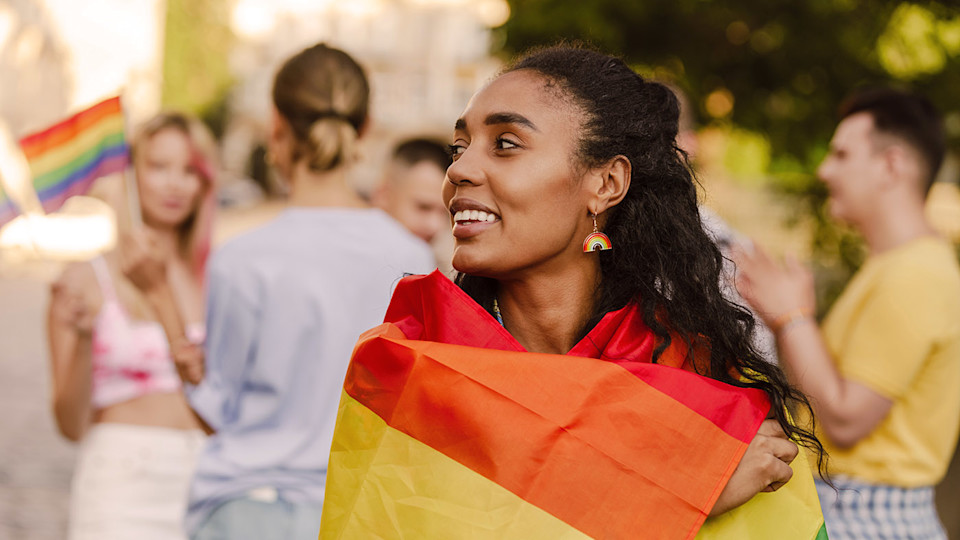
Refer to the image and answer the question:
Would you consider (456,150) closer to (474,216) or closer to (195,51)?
(474,216)

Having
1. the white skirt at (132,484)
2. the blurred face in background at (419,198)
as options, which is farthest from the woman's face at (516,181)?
the blurred face in background at (419,198)

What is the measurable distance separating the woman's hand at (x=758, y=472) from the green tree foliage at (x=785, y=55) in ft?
18.0

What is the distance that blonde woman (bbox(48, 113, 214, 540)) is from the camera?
11.1 ft

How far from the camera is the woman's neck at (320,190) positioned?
3.03m

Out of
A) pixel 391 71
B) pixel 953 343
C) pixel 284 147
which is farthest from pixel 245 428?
pixel 391 71

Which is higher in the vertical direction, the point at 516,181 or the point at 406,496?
the point at 516,181

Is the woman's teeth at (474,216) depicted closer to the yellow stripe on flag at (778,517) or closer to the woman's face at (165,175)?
the yellow stripe on flag at (778,517)

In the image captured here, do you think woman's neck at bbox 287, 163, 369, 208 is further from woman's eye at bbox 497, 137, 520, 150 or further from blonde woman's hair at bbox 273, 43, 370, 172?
woman's eye at bbox 497, 137, 520, 150

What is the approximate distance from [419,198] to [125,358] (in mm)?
1820

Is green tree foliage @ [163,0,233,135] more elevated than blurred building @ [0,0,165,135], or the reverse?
blurred building @ [0,0,165,135]

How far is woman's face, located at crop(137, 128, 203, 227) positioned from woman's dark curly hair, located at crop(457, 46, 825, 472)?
236cm

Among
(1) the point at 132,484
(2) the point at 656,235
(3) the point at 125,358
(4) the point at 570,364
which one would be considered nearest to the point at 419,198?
(3) the point at 125,358

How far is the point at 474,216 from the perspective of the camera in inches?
76.5

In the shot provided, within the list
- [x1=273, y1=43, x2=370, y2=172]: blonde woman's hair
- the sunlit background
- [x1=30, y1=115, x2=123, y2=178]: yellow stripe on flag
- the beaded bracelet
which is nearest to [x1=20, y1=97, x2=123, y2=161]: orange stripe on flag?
[x1=30, y1=115, x2=123, y2=178]: yellow stripe on flag
